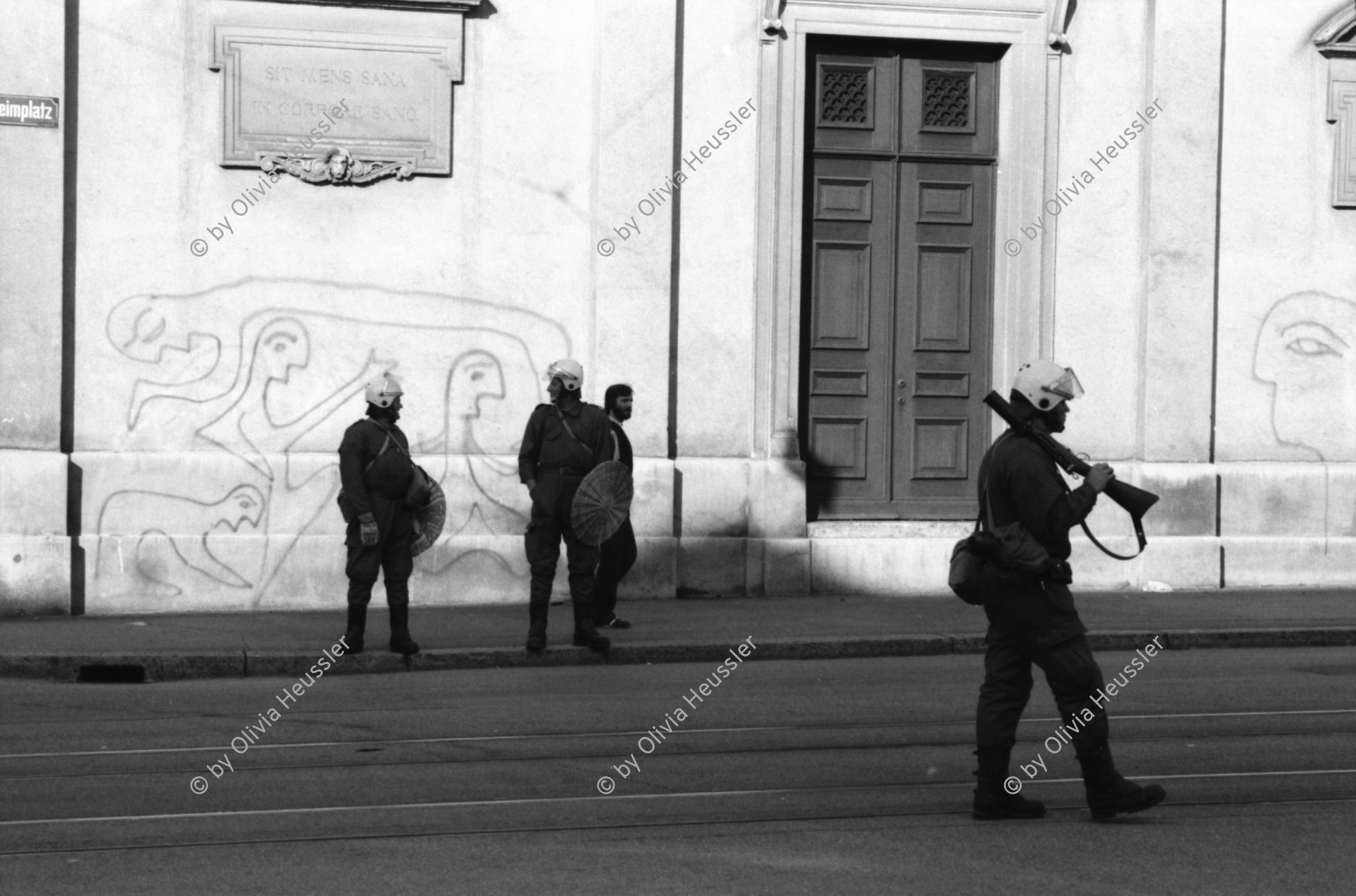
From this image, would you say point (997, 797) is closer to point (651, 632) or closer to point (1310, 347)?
point (651, 632)

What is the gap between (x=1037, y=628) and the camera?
695 cm

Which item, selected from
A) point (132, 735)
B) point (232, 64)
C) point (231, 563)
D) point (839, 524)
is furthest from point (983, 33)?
point (132, 735)

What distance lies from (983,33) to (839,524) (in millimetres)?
4230

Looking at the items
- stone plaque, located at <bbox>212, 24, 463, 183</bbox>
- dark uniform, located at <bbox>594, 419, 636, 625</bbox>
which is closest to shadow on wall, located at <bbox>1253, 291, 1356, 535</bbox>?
dark uniform, located at <bbox>594, 419, 636, 625</bbox>

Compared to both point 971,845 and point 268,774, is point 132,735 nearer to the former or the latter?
point 268,774

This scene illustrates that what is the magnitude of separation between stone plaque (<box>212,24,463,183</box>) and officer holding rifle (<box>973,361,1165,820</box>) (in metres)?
8.14

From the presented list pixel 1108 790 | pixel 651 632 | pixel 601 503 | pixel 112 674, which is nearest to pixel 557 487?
pixel 601 503

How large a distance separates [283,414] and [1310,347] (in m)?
Answer: 8.49

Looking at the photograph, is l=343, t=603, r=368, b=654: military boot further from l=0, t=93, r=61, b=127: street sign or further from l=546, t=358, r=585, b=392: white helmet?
l=0, t=93, r=61, b=127: street sign

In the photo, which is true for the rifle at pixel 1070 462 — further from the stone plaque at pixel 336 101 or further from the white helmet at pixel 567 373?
the stone plaque at pixel 336 101

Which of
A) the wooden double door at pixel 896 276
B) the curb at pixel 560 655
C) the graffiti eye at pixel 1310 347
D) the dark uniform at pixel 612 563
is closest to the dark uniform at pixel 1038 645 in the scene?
the curb at pixel 560 655

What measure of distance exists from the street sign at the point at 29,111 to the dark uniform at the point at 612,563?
473 cm

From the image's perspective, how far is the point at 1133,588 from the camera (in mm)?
15305

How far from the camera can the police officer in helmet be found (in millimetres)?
11719
